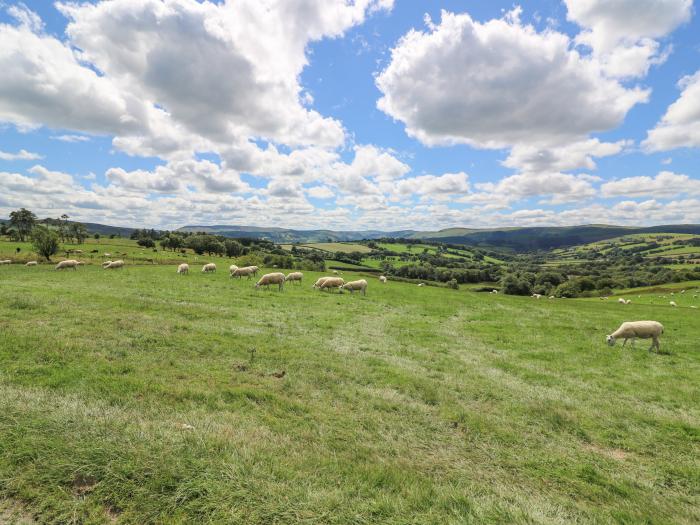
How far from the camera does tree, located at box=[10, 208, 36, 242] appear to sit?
122m

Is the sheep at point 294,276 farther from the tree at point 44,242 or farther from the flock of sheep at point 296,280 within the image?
the tree at point 44,242

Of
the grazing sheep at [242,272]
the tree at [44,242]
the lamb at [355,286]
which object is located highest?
the tree at [44,242]

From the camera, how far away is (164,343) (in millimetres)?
12992

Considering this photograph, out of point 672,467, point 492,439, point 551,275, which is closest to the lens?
point 672,467

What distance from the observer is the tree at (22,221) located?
400 feet

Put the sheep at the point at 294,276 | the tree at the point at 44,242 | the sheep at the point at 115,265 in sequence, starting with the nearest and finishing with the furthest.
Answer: the sheep at the point at 294,276 < the sheep at the point at 115,265 < the tree at the point at 44,242

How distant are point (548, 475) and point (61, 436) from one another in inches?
396

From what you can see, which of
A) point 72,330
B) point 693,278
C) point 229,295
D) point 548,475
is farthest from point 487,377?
point 693,278

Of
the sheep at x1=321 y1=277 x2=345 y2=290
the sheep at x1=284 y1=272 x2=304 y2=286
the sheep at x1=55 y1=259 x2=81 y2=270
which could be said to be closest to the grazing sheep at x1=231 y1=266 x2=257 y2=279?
the sheep at x1=284 y1=272 x2=304 y2=286

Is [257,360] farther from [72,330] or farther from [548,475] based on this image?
[548,475]

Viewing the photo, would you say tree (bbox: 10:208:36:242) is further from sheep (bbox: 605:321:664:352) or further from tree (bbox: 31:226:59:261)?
sheep (bbox: 605:321:664:352)

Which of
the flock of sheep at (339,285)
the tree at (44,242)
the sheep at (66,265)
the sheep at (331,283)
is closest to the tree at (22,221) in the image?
the tree at (44,242)

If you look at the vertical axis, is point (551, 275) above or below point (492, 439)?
below

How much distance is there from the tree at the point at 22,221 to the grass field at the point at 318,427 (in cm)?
15114
